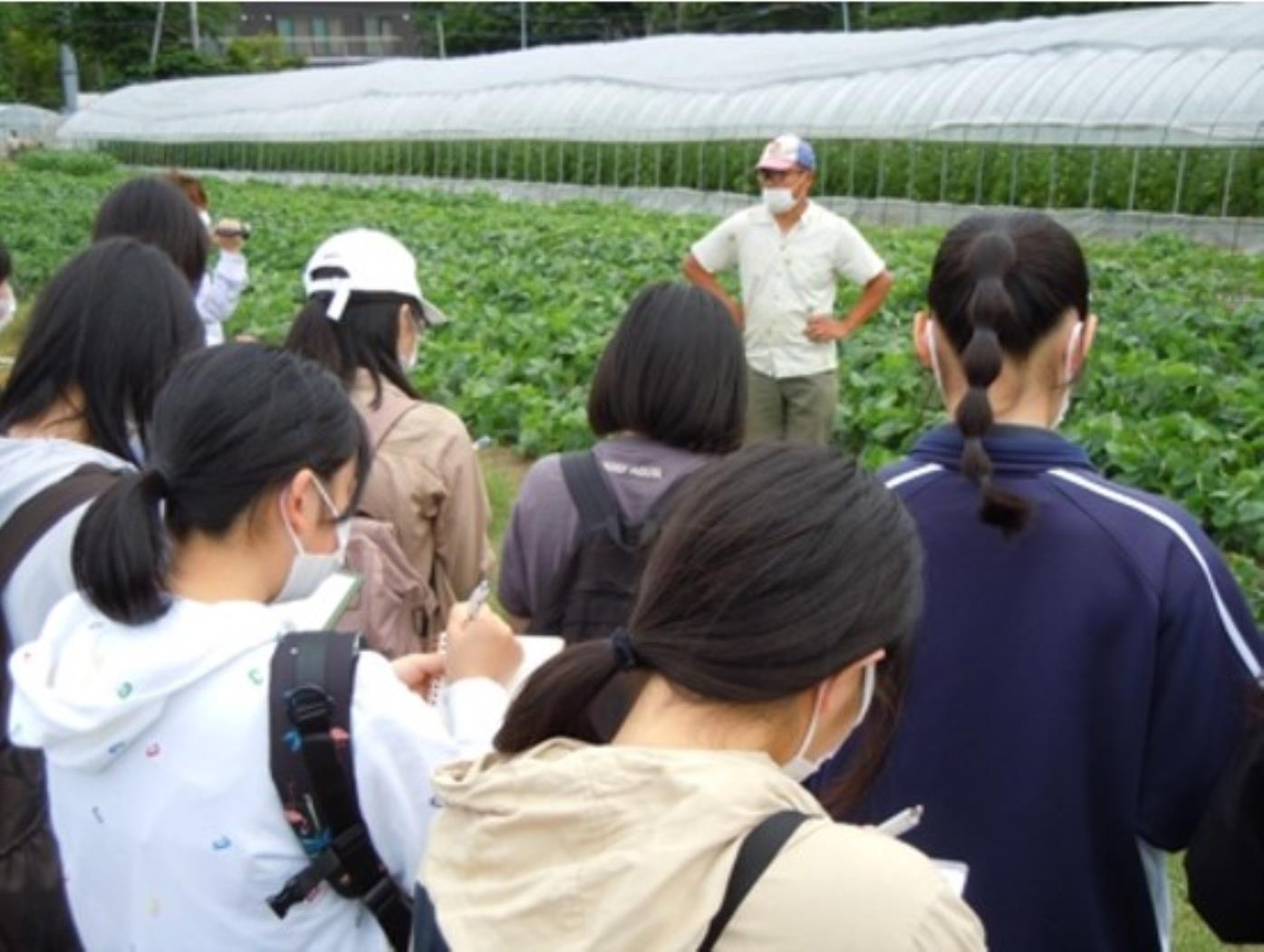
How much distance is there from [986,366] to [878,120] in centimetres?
2569

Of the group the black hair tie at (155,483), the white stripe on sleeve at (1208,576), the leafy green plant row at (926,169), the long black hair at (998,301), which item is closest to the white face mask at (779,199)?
the long black hair at (998,301)

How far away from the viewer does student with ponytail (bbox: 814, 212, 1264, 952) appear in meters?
2.07

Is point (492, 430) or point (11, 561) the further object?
point (492, 430)

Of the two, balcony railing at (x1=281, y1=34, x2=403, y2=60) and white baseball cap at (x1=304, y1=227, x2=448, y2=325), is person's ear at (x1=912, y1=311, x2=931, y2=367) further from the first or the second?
balcony railing at (x1=281, y1=34, x2=403, y2=60)

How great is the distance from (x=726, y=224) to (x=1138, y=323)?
4.93 m

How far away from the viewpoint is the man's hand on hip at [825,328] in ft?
22.3

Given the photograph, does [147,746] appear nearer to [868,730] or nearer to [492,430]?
[868,730]

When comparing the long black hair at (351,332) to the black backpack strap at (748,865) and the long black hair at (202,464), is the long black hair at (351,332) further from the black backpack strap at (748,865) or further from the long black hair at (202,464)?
the black backpack strap at (748,865)

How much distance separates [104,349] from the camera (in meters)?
2.88

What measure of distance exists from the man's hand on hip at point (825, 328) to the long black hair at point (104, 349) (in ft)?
14.0

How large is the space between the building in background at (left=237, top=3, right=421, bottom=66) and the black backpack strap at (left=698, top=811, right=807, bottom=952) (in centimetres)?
9369

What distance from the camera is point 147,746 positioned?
1968 millimetres

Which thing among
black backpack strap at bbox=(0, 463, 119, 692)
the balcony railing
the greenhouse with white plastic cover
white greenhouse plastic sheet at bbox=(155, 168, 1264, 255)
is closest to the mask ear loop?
black backpack strap at bbox=(0, 463, 119, 692)

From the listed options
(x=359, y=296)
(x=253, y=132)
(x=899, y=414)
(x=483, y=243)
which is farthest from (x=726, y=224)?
(x=253, y=132)
